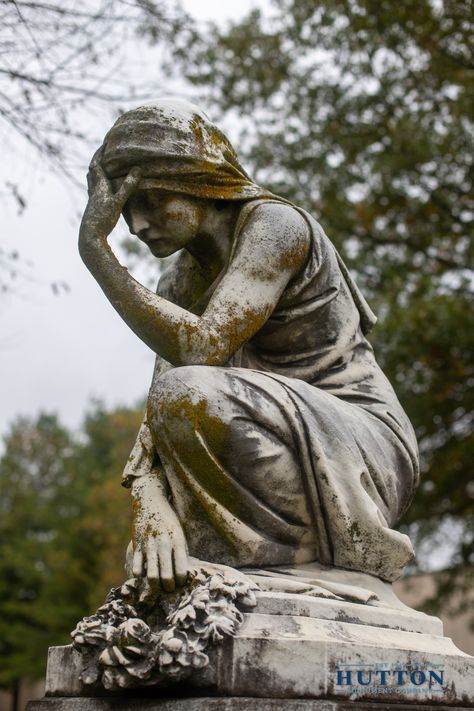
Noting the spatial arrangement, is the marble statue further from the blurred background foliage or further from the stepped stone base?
the blurred background foliage

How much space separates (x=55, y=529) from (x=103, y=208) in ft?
112

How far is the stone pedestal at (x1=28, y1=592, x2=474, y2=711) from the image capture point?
3.45 meters

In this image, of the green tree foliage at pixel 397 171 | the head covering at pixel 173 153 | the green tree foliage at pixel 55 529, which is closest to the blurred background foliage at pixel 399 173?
the green tree foliage at pixel 397 171

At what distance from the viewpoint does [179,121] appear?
4.51 metres

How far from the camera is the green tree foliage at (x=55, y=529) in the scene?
1220 inches

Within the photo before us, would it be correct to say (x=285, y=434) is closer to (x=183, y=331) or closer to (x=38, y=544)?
(x=183, y=331)

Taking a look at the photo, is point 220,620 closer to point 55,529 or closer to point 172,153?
point 172,153

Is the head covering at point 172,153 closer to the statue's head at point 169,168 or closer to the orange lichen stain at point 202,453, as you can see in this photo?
the statue's head at point 169,168

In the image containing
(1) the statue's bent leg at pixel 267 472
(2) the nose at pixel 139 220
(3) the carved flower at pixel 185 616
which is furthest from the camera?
(2) the nose at pixel 139 220

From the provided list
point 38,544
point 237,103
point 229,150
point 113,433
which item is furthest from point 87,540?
point 229,150

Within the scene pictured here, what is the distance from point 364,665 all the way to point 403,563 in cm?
71

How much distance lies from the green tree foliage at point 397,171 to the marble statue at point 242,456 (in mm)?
8617

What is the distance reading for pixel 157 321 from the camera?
4168 mm

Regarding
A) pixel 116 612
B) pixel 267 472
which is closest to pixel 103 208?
pixel 267 472
